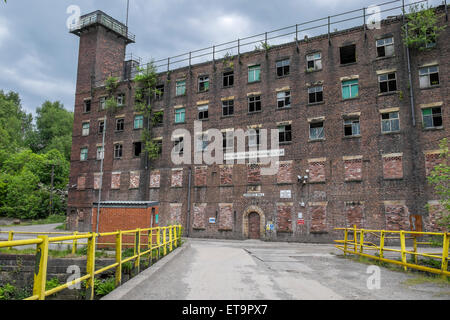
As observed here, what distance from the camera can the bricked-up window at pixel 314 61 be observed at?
27.0 metres

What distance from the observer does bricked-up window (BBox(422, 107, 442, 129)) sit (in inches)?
880

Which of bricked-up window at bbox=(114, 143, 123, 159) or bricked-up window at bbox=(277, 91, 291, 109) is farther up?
bricked-up window at bbox=(277, 91, 291, 109)

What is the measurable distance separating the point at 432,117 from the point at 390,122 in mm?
2570

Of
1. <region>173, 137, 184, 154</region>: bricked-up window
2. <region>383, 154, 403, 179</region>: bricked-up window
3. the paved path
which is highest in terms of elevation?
<region>173, 137, 184, 154</region>: bricked-up window

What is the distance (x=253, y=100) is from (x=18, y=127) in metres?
52.7

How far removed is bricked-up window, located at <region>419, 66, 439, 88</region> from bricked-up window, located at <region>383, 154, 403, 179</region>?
5374 mm

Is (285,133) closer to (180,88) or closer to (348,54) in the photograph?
(348,54)

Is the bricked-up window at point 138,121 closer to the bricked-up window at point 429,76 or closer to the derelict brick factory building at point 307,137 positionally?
the derelict brick factory building at point 307,137

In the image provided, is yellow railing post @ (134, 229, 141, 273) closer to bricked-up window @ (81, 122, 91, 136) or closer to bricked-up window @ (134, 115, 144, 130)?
bricked-up window @ (134, 115, 144, 130)

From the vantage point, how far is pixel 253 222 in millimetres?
27531

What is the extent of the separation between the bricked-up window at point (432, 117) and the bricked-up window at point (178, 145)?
19997 mm

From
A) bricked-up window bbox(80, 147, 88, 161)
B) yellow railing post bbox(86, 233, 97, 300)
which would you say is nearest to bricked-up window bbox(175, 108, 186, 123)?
bricked-up window bbox(80, 147, 88, 161)

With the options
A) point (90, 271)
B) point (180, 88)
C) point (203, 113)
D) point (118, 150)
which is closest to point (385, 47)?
point (203, 113)

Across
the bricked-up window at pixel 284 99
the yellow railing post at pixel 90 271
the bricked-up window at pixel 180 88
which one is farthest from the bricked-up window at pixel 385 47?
the yellow railing post at pixel 90 271
